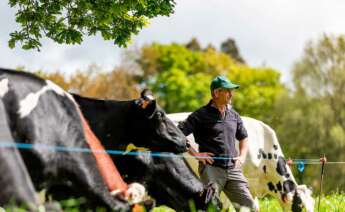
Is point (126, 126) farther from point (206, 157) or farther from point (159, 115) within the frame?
point (206, 157)

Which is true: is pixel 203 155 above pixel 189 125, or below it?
below

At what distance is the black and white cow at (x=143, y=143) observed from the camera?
7500mm

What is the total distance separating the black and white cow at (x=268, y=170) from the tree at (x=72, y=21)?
2.51 m

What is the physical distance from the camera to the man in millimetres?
8859

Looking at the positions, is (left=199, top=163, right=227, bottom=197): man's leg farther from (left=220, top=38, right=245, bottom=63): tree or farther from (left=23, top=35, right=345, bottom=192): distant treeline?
(left=220, top=38, right=245, bottom=63): tree

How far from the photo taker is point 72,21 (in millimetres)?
14055

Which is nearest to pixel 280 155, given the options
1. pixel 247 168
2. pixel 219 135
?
pixel 247 168

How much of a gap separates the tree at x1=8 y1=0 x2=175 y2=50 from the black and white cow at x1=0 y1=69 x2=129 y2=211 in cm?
767

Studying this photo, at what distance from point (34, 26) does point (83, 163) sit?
9.11 m

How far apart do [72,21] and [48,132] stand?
8698 millimetres

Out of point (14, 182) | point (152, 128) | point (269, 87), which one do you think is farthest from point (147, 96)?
point (269, 87)

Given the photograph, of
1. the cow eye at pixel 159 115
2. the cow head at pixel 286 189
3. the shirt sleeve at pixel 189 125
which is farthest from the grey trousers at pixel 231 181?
the cow head at pixel 286 189

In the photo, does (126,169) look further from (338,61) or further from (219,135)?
(338,61)

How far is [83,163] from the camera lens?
538 centimetres
